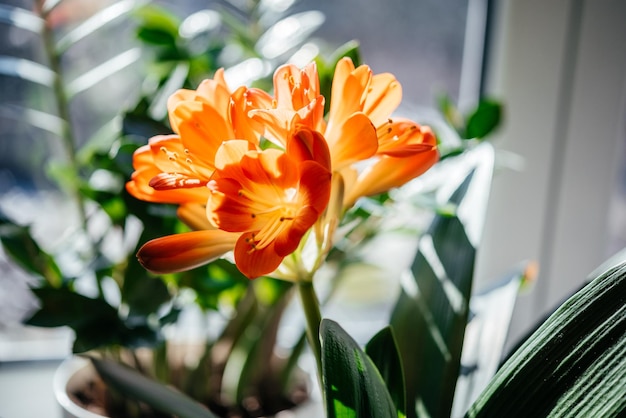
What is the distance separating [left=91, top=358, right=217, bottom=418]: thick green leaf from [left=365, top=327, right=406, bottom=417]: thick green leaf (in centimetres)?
12

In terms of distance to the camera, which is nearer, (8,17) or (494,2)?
(8,17)

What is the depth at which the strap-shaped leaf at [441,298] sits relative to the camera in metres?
0.47

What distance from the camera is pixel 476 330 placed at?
560 millimetres

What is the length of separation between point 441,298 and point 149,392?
0.22 metres

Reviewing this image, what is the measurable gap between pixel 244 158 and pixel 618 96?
60cm

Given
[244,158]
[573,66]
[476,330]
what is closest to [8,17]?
[244,158]

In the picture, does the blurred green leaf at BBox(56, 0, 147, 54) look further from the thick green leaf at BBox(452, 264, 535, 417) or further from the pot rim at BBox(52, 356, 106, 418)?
the thick green leaf at BBox(452, 264, 535, 417)

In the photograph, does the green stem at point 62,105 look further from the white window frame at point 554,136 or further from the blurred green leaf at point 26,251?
the white window frame at point 554,136

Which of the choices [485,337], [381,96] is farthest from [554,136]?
[381,96]

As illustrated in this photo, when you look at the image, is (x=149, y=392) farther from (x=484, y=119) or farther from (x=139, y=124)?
(x=484, y=119)

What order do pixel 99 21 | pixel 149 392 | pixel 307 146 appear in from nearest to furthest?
pixel 307 146
pixel 149 392
pixel 99 21

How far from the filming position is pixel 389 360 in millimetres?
426

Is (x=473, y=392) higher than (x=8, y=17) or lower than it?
lower

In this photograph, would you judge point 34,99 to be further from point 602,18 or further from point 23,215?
point 602,18
